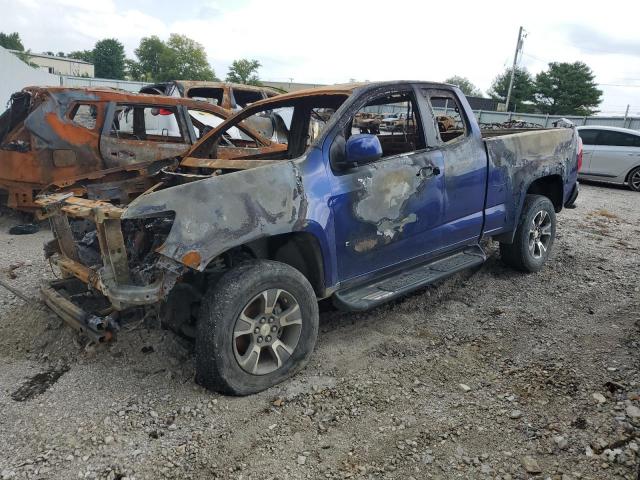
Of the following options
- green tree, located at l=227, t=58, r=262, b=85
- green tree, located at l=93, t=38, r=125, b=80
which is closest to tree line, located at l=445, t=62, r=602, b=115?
green tree, located at l=227, t=58, r=262, b=85

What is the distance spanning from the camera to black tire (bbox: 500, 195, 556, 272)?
16.0ft

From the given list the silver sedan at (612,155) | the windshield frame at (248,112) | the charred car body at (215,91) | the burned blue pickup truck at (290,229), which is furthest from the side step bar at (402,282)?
the silver sedan at (612,155)

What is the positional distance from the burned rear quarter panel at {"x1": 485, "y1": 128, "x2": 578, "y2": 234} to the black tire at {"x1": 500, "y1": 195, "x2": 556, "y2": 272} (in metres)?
0.14

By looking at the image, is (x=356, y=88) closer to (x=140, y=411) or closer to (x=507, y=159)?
(x=507, y=159)

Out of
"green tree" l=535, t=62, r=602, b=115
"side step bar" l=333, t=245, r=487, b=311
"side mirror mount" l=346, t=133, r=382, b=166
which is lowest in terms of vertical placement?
"side step bar" l=333, t=245, r=487, b=311

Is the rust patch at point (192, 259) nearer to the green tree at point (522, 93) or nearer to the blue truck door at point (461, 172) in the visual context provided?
the blue truck door at point (461, 172)

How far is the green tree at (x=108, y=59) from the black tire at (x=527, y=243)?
89966 millimetres

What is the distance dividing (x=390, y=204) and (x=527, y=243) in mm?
2120

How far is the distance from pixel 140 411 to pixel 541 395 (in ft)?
7.72

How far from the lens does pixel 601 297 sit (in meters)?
4.54

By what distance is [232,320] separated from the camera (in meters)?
2.80

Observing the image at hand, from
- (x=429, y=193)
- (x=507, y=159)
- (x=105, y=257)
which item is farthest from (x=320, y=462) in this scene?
(x=507, y=159)

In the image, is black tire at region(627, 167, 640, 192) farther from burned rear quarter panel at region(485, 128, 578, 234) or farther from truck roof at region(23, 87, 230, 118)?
truck roof at region(23, 87, 230, 118)

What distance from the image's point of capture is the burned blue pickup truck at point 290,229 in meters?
2.79
